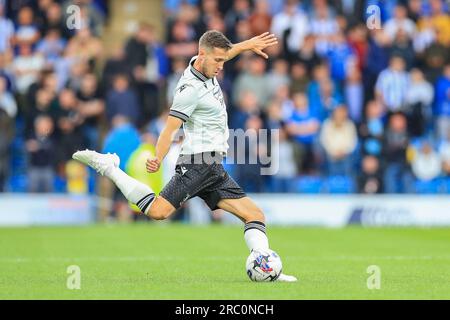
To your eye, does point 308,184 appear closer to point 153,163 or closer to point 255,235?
point 255,235

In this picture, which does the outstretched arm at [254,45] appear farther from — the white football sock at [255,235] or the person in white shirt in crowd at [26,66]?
the person in white shirt in crowd at [26,66]

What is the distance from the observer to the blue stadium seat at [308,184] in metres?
24.4

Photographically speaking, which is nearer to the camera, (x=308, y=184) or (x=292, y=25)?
(x=308, y=184)

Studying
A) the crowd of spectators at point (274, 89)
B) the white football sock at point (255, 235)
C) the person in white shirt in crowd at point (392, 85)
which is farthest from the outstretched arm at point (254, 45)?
the person in white shirt in crowd at point (392, 85)

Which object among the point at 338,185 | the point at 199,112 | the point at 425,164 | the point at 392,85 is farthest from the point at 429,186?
the point at 199,112

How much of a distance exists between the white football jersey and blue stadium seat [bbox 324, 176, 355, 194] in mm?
12574

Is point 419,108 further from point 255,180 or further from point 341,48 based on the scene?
point 255,180

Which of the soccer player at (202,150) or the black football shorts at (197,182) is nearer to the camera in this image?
the soccer player at (202,150)

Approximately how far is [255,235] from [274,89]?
13547 millimetres

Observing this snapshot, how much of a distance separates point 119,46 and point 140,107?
3170 millimetres

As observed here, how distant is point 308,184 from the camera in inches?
961

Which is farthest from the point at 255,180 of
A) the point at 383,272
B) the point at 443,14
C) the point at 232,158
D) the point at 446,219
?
the point at 383,272

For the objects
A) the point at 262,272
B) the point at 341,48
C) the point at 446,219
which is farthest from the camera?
the point at 341,48

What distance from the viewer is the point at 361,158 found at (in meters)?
24.5
